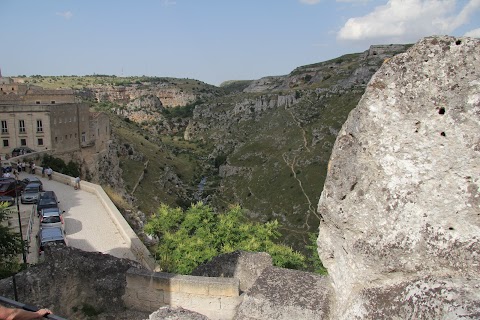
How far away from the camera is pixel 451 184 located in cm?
532

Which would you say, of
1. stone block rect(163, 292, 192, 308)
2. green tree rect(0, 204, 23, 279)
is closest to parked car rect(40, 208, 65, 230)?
green tree rect(0, 204, 23, 279)

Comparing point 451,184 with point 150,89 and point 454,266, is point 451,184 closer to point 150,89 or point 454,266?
point 454,266

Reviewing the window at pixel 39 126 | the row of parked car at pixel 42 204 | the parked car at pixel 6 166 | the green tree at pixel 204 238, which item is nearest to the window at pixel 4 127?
the window at pixel 39 126

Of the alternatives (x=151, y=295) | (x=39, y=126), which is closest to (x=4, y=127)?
(x=39, y=126)

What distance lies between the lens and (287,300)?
7.04 meters

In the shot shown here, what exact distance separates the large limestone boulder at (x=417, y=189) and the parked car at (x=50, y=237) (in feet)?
44.9

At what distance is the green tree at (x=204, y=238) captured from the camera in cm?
1427


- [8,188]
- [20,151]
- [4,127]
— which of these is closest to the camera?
[8,188]

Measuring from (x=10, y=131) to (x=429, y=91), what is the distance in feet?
124

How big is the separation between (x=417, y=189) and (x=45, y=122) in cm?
3704

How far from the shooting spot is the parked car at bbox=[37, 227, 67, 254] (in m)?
16.4

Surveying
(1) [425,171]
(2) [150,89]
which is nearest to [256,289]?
(1) [425,171]

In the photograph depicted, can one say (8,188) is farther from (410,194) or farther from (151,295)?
(410,194)

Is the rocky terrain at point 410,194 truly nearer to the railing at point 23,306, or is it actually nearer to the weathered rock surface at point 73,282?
the railing at point 23,306
